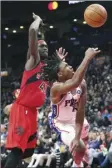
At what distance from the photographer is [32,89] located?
19.2 ft

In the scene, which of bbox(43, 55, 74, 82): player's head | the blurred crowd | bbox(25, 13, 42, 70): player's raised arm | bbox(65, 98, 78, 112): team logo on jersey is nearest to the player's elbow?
bbox(43, 55, 74, 82): player's head

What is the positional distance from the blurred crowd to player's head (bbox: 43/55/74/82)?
5.42 ft

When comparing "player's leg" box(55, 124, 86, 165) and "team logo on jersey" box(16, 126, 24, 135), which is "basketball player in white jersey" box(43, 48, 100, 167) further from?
"team logo on jersey" box(16, 126, 24, 135)

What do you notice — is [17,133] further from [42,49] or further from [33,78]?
[42,49]

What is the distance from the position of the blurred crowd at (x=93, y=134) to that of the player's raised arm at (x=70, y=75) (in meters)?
1.75

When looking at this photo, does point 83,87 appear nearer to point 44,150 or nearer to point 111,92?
point 44,150

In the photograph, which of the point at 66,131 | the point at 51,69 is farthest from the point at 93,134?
the point at 51,69

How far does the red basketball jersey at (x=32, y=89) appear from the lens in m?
5.83

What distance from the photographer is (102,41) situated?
23.5 meters

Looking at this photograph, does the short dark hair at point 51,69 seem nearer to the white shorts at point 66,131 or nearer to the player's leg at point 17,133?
the player's leg at point 17,133

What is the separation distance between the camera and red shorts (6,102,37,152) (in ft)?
18.9

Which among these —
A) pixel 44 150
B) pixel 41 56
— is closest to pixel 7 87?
pixel 44 150

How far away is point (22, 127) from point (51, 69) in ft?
2.76

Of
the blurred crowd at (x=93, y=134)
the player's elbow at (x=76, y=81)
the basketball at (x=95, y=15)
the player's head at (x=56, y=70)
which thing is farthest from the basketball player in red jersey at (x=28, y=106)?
the blurred crowd at (x=93, y=134)
